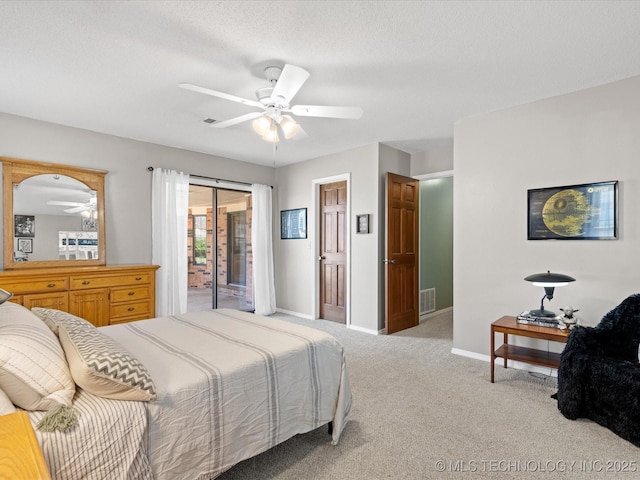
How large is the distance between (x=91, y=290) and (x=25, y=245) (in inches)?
34.2

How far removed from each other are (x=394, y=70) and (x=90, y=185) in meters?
3.58

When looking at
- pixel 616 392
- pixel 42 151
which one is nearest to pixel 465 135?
pixel 616 392

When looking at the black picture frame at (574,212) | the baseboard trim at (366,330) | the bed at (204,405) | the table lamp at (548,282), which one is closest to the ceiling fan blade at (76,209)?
the bed at (204,405)

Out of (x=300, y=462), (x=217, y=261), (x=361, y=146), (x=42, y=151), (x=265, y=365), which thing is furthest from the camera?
(x=217, y=261)

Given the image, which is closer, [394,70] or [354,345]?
[394,70]

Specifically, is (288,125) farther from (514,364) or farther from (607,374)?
(514,364)

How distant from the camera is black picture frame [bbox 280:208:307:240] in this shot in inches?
219

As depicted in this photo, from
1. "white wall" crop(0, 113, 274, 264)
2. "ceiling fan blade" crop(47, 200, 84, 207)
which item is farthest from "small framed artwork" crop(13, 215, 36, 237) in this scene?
A: "white wall" crop(0, 113, 274, 264)

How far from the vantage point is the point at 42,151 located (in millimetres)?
3637

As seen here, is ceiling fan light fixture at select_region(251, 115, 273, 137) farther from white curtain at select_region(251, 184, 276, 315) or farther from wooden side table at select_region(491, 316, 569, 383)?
white curtain at select_region(251, 184, 276, 315)

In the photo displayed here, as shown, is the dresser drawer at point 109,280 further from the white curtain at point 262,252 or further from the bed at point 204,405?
the white curtain at point 262,252

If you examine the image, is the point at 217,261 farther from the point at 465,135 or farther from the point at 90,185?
the point at 465,135

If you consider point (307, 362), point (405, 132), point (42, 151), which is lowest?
point (307, 362)

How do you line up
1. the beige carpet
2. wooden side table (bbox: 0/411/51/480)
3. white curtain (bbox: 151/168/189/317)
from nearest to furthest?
1. wooden side table (bbox: 0/411/51/480)
2. the beige carpet
3. white curtain (bbox: 151/168/189/317)
